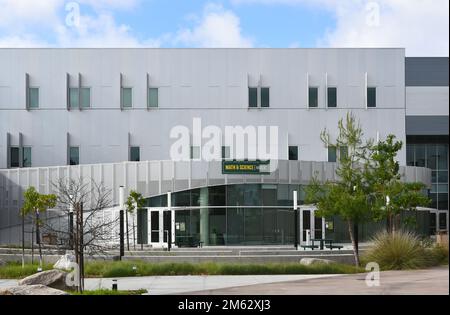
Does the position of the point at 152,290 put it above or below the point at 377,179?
below

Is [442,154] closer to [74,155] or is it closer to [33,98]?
[74,155]

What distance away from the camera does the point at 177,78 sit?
54875 millimetres

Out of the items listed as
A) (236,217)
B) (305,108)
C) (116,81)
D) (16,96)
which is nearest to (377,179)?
(236,217)

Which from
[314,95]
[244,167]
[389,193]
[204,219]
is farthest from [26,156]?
[389,193]

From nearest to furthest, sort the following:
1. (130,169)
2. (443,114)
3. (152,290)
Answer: (152,290)
(130,169)
(443,114)

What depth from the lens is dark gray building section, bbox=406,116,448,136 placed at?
59.6 meters

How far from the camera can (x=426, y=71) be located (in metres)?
61.0

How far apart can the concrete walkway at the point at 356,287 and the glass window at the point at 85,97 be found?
3463cm

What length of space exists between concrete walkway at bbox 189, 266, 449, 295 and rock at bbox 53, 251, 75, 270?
731cm

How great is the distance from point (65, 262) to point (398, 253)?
Result: 36.0ft

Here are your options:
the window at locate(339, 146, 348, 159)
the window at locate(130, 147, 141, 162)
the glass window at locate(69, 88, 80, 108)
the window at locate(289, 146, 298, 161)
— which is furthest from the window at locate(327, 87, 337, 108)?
the window at locate(339, 146, 348, 159)

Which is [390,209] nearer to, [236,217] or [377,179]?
[377,179]

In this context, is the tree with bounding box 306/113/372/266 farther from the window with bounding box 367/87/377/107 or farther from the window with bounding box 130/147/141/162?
the window with bounding box 130/147/141/162

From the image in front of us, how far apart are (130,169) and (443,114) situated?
26.0 metres
